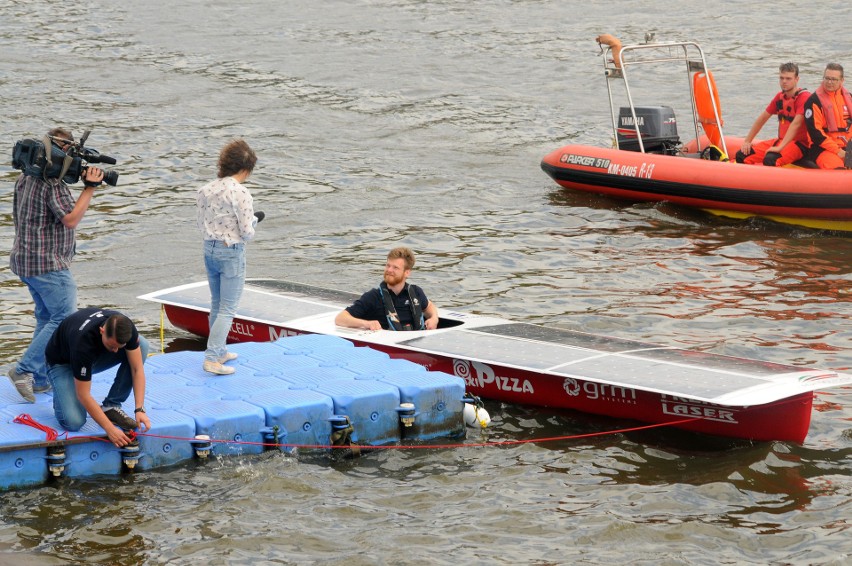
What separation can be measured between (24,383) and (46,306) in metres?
0.57

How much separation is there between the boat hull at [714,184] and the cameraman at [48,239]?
375 inches

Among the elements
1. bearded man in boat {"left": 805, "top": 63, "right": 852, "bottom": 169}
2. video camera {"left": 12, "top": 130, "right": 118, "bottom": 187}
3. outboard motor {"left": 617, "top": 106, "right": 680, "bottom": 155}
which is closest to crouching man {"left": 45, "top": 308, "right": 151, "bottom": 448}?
video camera {"left": 12, "top": 130, "right": 118, "bottom": 187}

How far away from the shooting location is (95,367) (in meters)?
7.46

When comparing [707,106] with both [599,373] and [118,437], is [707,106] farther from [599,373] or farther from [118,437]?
[118,437]

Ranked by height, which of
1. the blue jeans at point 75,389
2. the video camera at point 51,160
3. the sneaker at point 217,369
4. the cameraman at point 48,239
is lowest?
the sneaker at point 217,369

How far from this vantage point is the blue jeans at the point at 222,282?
8156 mm

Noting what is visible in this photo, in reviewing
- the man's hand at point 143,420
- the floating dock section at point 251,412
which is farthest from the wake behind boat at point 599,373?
the man's hand at point 143,420

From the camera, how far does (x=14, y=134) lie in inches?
773

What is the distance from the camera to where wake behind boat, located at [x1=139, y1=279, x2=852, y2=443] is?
26.6ft

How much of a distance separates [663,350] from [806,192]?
605 centimetres

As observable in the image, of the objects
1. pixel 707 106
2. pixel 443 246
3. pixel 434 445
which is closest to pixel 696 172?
pixel 707 106

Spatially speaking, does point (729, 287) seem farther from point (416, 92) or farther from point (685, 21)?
point (685, 21)

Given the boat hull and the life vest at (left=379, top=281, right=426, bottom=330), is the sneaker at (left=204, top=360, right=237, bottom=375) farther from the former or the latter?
the boat hull

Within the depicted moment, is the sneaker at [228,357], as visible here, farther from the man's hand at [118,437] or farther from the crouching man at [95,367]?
the man's hand at [118,437]
